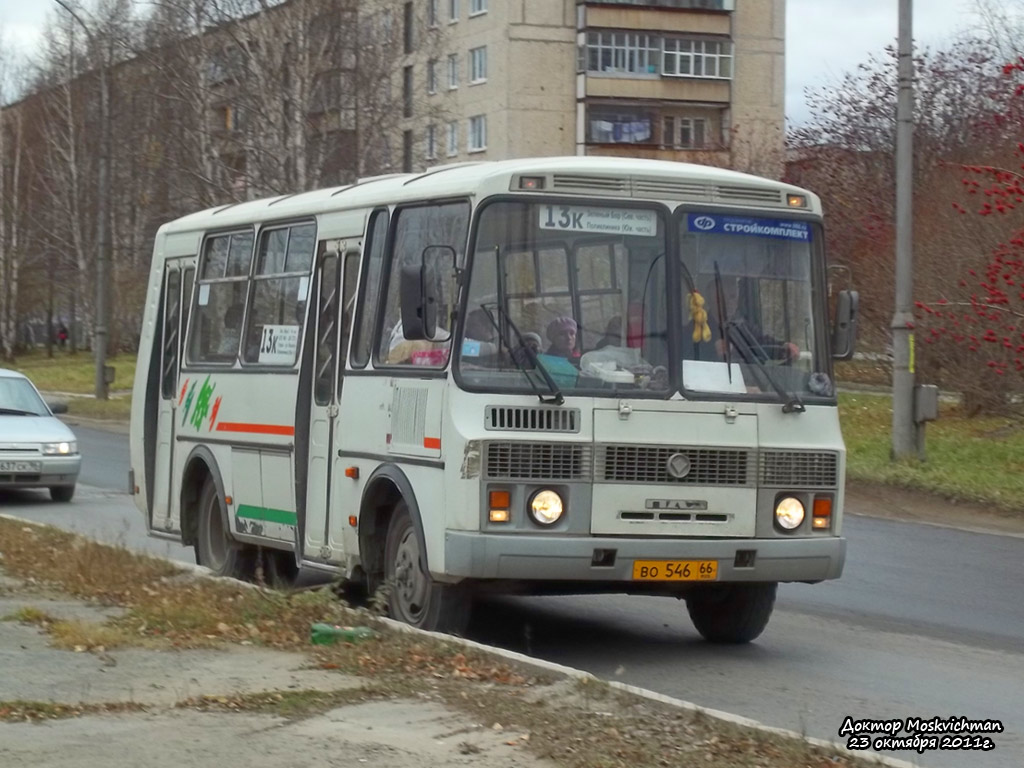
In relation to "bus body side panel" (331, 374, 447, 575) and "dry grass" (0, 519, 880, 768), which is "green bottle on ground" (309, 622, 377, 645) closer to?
"dry grass" (0, 519, 880, 768)

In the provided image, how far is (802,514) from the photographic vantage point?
9.95m

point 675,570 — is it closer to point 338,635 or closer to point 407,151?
point 338,635

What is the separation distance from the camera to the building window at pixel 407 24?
48431 mm

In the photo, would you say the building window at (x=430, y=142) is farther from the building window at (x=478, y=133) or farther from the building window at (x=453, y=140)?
the building window at (x=453, y=140)

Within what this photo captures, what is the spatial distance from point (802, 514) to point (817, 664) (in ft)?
2.75

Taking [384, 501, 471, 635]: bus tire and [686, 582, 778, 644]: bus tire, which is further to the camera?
[686, 582, 778, 644]: bus tire

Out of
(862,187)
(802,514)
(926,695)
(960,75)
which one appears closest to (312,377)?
(802,514)

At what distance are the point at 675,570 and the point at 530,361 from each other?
1371 mm

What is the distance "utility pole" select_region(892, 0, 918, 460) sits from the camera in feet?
69.7

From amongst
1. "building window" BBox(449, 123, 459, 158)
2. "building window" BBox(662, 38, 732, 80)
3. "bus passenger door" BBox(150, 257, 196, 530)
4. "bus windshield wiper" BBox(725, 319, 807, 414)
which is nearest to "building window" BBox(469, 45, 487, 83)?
"building window" BBox(449, 123, 459, 158)

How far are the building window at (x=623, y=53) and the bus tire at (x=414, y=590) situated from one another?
67.0m

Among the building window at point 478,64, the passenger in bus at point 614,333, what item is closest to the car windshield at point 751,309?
the passenger in bus at point 614,333

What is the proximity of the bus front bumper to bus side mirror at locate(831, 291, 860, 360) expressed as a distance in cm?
111

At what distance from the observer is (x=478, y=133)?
77.0 metres
